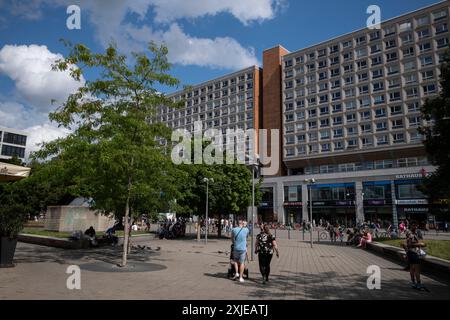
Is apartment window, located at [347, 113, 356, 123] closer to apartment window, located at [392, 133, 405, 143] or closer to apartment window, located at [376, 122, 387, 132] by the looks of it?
apartment window, located at [376, 122, 387, 132]

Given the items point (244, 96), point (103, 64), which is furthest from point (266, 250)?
point (244, 96)

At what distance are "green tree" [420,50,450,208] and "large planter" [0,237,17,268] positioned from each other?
44.1 ft

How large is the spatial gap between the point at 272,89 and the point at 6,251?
6532cm

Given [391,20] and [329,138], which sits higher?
[391,20]

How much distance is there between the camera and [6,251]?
10477mm

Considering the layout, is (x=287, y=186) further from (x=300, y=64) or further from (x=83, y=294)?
(x=83, y=294)

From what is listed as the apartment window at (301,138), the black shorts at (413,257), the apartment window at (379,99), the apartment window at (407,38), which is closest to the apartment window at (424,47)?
the apartment window at (407,38)

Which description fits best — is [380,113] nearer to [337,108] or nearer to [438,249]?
[337,108]

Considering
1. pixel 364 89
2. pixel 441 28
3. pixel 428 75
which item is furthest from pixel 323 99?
pixel 441 28

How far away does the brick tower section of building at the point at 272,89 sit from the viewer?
7000cm

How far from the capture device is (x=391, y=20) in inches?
2275

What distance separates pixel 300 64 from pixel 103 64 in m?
60.2

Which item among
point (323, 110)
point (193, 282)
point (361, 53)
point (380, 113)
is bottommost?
point (193, 282)

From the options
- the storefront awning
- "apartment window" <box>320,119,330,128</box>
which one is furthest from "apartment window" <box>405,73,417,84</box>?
the storefront awning
